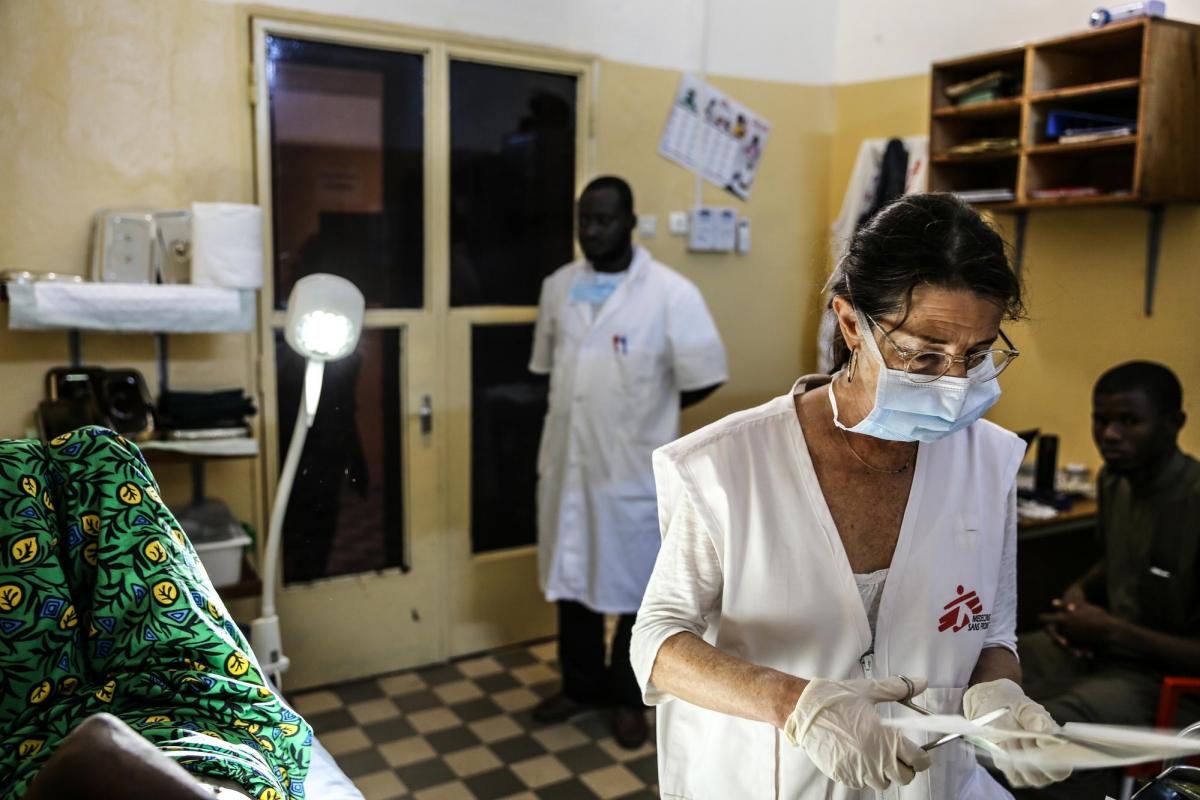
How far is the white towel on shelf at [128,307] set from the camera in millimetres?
2572

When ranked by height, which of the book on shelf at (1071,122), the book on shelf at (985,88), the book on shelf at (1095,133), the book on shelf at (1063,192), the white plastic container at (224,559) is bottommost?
the white plastic container at (224,559)

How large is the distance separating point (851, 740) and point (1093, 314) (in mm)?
2224

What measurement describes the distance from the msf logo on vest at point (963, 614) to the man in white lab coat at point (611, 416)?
1845 millimetres

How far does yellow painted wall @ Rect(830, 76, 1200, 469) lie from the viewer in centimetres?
253

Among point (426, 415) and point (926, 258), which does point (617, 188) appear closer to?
point (426, 415)

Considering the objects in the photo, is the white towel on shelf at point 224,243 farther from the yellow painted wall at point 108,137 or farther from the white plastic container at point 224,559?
the white plastic container at point 224,559

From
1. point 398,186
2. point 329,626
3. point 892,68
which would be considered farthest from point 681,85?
point 329,626

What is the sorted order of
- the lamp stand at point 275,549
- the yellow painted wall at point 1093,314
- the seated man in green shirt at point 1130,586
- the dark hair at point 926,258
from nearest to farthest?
the dark hair at point 926,258, the lamp stand at point 275,549, the seated man in green shirt at point 1130,586, the yellow painted wall at point 1093,314

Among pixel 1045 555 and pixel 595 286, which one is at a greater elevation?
pixel 595 286

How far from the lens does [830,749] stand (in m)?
1.08

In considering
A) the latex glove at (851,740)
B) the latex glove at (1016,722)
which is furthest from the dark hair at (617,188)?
the latex glove at (851,740)

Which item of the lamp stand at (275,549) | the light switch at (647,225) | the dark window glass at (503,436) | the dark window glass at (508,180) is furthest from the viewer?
the light switch at (647,225)

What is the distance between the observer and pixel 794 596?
128 centimetres

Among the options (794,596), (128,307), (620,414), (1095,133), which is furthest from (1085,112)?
(128,307)
